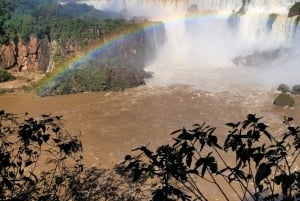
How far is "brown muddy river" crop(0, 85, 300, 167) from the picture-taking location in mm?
14469

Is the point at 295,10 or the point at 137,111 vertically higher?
the point at 295,10

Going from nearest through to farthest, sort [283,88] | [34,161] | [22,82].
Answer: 1. [34,161]
2. [283,88]
3. [22,82]

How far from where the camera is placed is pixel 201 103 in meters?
18.8

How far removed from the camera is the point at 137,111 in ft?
59.3

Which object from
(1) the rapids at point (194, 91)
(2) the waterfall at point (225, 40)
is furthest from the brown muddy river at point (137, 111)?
(2) the waterfall at point (225, 40)

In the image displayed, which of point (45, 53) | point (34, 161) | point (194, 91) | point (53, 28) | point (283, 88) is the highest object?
point (34, 161)

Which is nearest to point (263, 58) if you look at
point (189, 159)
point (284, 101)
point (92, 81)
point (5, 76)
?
point (284, 101)

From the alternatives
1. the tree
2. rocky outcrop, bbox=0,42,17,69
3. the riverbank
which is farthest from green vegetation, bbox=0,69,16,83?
the tree

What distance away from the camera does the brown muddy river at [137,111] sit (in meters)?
14.5

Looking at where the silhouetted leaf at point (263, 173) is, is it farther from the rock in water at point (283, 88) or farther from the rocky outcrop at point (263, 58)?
the rocky outcrop at point (263, 58)

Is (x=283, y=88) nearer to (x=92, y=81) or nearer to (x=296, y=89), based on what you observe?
(x=296, y=89)

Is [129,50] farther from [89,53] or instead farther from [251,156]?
[251,156]

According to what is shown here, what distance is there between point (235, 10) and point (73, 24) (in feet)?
43.6

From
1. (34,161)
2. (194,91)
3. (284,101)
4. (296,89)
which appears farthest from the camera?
(194,91)
